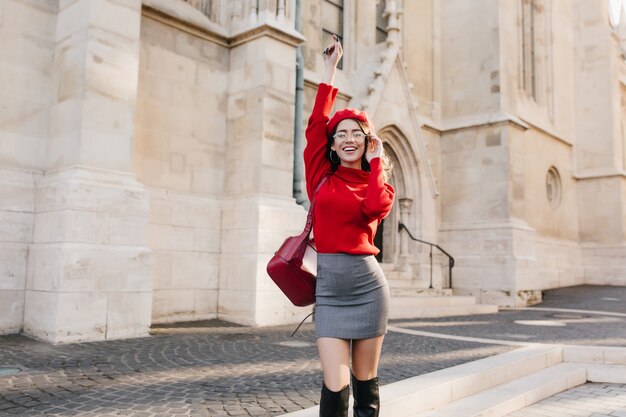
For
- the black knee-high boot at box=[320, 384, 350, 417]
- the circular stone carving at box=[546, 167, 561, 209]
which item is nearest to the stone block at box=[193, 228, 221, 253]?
the black knee-high boot at box=[320, 384, 350, 417]

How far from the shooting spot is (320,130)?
8.29ft

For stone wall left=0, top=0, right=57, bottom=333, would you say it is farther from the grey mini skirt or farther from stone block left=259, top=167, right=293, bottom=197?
the grey mini skirt

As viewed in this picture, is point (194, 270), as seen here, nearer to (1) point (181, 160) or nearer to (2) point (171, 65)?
(1) point (181, 160)

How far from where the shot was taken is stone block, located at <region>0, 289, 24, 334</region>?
5.77 meters

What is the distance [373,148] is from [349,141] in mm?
117

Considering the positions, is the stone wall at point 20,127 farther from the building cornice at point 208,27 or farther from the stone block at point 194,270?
the stone block at point 194,270

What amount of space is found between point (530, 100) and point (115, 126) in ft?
42.0

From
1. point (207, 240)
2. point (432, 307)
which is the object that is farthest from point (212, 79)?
point (432, 307)

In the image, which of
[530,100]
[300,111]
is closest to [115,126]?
[300,111]

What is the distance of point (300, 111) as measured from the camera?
Answer: 8.95 metres

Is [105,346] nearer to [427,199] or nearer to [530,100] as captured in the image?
[427,199]

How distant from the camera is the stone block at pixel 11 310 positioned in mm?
5773

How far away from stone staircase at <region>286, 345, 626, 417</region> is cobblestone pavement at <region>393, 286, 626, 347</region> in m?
0.80

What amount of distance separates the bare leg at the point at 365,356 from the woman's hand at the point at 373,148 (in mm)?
786
